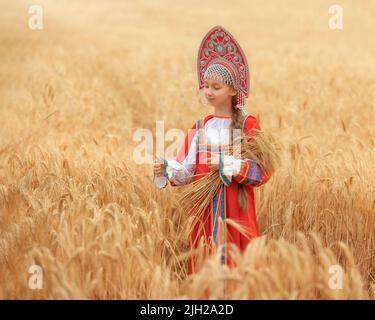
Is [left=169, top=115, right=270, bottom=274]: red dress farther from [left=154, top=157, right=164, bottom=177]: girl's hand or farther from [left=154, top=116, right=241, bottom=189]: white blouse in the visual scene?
[left=154, top=157, right=164, bottom=177]: girl's hand

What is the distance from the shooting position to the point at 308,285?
1.88 meters

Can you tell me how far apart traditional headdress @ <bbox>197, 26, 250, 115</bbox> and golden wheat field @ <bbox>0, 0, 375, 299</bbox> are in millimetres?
733

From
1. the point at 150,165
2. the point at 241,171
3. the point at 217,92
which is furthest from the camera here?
the point at 150,165

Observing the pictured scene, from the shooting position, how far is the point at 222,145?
8.73ft

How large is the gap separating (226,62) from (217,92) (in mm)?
164

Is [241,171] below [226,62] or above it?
below

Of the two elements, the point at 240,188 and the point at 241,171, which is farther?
the point at 240,188

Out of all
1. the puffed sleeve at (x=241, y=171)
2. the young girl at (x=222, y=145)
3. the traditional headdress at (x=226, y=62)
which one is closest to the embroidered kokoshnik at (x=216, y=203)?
the young girl at (x=222, y=145)

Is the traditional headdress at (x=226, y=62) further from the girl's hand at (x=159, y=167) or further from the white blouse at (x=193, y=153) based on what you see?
the girl's hand at (x=159, y=167)

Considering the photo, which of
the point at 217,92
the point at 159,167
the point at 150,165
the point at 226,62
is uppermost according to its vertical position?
the point at 226,62

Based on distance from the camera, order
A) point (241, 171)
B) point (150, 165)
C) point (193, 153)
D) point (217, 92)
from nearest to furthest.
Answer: point (241, 171) < point (217, 92) < point (193, 153) < point (150, 165)

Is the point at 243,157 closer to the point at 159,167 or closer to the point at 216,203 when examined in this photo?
the point at 216,203

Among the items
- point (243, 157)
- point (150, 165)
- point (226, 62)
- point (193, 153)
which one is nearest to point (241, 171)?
point (243, 157)

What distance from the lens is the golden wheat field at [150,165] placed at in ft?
6.70
